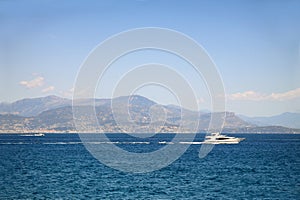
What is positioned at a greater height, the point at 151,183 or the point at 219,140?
the point at 219,140

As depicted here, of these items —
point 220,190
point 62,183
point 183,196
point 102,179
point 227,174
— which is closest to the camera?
point 183,196

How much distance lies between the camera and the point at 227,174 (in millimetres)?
71812

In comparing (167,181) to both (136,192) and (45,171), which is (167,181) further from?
(45,171)

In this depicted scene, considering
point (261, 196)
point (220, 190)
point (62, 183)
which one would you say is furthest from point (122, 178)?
point (261, 196)

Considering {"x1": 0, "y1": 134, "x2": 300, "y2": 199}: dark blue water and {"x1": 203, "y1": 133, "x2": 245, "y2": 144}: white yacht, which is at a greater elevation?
{"x1": 203, "y1": 133, "x2": 245, "y2": 144}: white yacht

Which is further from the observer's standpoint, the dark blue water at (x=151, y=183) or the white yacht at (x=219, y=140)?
the white yacht at (x=219, y=140)

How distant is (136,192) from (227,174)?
75.7ft

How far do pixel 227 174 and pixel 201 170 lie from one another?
7.14 meters

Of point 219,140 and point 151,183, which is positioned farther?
point 219,140

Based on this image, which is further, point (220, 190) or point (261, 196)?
point (220, 190)

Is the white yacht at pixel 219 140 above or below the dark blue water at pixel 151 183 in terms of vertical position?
above

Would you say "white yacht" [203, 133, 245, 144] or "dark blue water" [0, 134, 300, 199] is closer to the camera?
"dark blue water" [0, 134, 300, 199]

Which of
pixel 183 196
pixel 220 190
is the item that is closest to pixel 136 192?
pixel 183 196

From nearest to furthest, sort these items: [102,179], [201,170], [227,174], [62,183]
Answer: [62,183] → [102,179] → [227,174] → [201,170]
